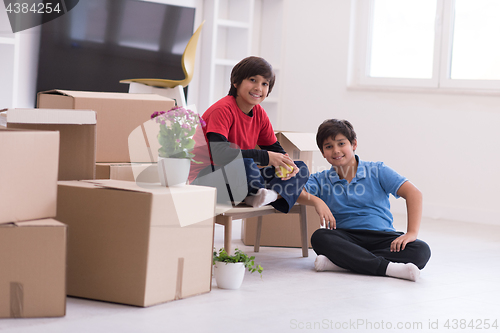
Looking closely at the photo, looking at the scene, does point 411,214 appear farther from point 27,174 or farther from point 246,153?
point 27,174

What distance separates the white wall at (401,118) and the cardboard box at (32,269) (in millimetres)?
3253

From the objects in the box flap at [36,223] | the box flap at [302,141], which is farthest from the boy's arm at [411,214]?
the box flap at [36,223]

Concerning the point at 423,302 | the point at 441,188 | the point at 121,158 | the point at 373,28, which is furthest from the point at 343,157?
the point at 373,28

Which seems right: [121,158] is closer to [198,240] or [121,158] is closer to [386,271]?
[198,240]

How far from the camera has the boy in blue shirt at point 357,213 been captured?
2268 millimetres

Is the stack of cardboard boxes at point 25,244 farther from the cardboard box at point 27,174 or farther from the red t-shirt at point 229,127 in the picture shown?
the red t-shirt at point 229,127

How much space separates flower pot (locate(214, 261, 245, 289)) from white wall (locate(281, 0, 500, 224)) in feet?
8.66

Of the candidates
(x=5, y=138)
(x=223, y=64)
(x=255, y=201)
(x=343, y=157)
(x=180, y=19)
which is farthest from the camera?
(x=223, y=64)

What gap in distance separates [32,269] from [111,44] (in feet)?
8.06

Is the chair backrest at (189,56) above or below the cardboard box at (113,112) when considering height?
above

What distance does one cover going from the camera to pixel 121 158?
2236 mm

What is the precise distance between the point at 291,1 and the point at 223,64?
0.87 metres

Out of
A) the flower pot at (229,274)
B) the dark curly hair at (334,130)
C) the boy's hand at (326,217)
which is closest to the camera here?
the flower pot at (229,274)

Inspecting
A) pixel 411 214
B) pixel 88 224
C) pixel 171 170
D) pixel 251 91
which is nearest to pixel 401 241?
pixel 411 214
